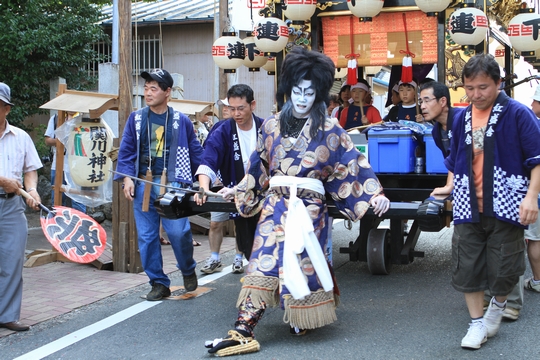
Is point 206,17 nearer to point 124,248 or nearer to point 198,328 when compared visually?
point 124,248

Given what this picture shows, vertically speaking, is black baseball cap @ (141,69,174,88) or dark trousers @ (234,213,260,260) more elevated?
black baseball cap @ (141,69,174,88)

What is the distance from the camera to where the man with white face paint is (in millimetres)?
4297

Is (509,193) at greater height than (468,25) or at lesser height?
lesser

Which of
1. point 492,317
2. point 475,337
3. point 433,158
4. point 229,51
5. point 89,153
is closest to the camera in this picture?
point 475,337

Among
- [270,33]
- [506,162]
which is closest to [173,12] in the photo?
[270,33]

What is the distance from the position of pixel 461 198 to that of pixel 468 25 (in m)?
2.32

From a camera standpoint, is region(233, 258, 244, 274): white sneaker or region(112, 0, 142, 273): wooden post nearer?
region(112, 0, 142, 273): wooden post

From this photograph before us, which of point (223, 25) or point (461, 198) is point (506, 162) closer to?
point (461, 198)

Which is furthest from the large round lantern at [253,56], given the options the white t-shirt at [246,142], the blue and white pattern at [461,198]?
the blue and white pattern at [461,198]

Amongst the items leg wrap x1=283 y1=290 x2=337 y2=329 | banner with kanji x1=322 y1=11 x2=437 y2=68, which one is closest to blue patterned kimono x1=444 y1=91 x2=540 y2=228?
leg wrap x1=283 y1=290 x2=337 y2=329

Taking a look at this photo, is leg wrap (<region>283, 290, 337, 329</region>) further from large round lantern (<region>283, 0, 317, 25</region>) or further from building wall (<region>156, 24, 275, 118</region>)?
building wall (<region>156, 24, 275, 118</region>)

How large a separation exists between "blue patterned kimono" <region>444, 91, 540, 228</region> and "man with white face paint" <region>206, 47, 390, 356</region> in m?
0.59

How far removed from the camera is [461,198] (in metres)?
4.29

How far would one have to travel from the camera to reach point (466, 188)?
426cm
